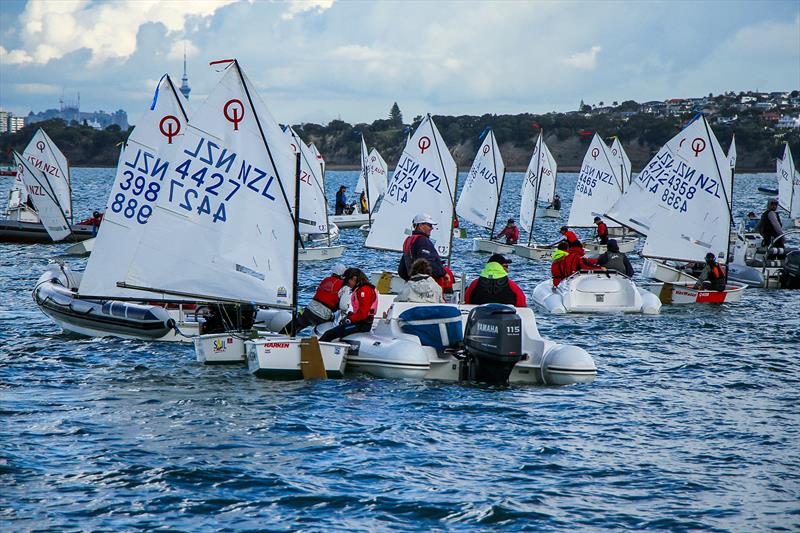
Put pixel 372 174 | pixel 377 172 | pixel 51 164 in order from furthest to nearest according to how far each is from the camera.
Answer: pixel 377 172
pixel 372 174
pixel 51 164

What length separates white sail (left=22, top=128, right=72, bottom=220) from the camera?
42906mm

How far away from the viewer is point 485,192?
42.3 meters

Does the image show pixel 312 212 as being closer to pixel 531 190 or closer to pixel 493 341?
pixel 531 190

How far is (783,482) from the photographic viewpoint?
41.0 feet

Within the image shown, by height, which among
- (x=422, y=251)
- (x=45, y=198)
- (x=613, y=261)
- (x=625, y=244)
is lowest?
(x=613, y=261)

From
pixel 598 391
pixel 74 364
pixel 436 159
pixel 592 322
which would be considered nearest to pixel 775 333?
pixel 592 322

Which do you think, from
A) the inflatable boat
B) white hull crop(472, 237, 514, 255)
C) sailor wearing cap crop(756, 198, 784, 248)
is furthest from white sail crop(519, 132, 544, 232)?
the inflatable boat

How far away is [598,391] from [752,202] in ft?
263

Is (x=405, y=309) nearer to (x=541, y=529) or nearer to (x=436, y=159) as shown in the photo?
(x=541, y=529)

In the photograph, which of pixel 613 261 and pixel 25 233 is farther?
pixel 25 233

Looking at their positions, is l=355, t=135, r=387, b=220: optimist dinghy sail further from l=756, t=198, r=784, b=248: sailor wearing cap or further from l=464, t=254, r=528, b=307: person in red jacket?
l=464, t=254, r=528, b=307: person in red jacket

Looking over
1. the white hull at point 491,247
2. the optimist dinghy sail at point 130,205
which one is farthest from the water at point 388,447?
the white hull at point 491,247

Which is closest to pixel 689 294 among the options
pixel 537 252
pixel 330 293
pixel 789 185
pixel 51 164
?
pixel 537 252

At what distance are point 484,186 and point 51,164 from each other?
18153mm
